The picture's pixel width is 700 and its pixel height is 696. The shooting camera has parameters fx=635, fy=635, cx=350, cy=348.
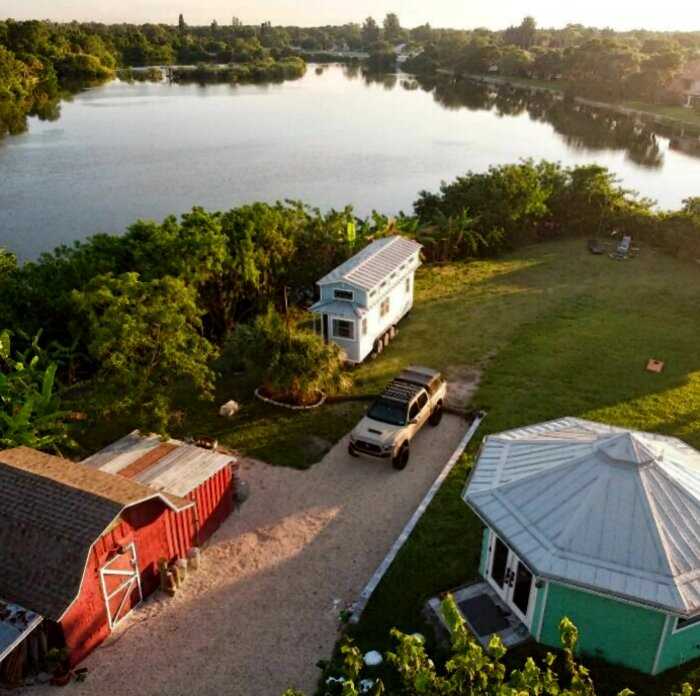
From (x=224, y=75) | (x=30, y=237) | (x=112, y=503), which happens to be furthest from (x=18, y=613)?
(x=224, y=75)

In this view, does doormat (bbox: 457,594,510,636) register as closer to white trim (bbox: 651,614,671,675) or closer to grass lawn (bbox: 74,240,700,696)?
grass lawn (bbox: 74,240,700,696)

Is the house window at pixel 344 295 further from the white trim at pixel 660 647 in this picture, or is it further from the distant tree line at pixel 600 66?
the distant tree line at pixel 600 66

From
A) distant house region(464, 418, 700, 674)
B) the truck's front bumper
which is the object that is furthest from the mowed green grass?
the truck's front bumper

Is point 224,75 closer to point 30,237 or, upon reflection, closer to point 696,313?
point 30,237

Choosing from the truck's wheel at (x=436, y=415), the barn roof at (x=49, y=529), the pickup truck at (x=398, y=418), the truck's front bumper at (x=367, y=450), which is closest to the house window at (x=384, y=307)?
the pickup truck at (x=398, y=418)

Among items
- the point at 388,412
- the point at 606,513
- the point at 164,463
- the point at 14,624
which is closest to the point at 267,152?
the point at 388,412

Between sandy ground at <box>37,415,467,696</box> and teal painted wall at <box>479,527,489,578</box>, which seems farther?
teal painted wall at <box>479,527,489,578</box>

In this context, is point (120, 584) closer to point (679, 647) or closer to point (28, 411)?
point (28, 411)
